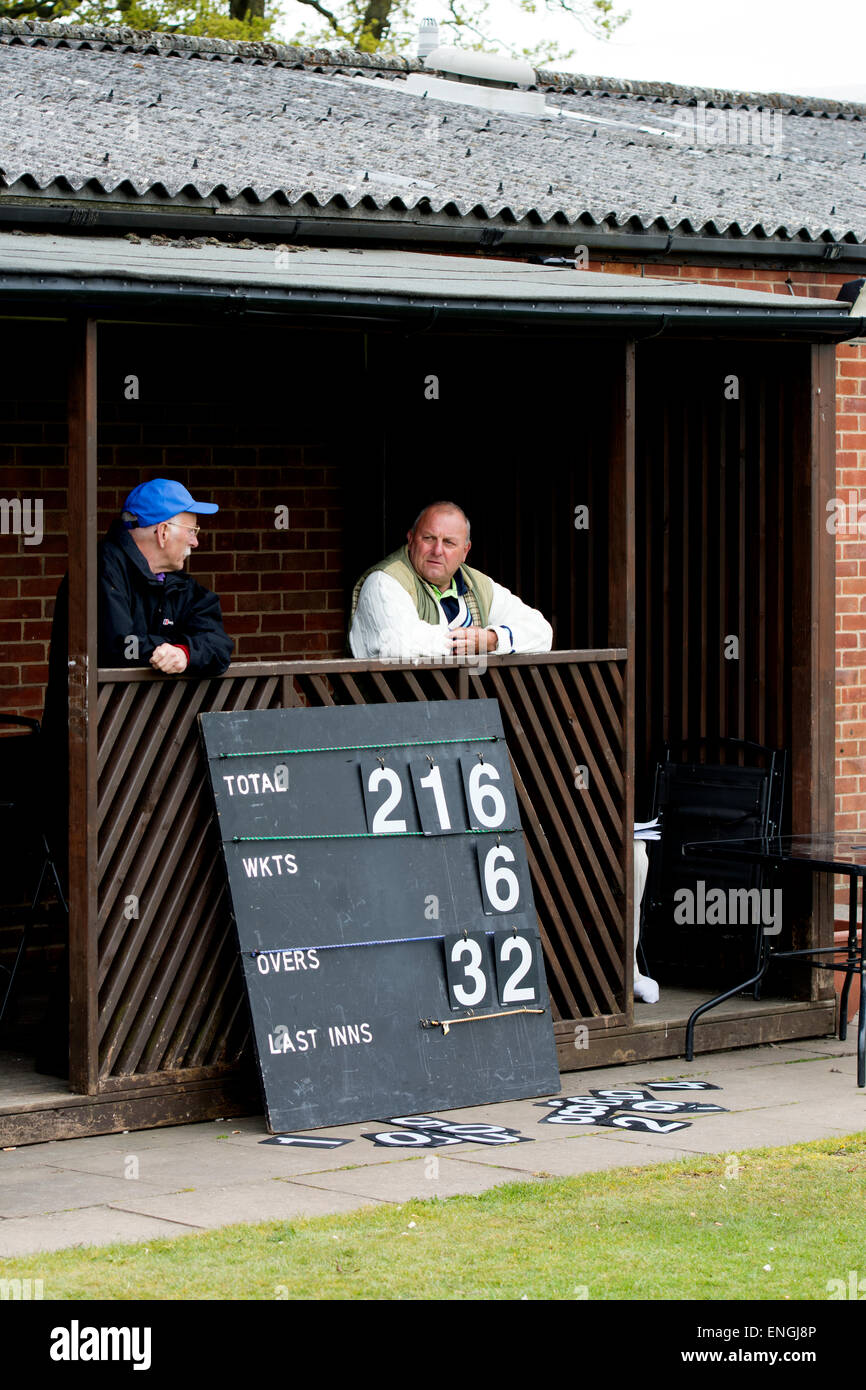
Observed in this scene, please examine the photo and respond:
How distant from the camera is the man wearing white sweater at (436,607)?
7625 millimetres

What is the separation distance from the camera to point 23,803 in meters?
7.67

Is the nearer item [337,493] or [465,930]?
[465,930]

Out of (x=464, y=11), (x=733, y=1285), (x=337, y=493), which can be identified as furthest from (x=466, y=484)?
(x=464, y=11)

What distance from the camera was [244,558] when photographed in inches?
382

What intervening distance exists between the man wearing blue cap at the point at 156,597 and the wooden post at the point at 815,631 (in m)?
2.73

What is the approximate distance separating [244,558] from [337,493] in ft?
1.86

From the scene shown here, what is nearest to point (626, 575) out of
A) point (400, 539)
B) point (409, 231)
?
point (400, 539)

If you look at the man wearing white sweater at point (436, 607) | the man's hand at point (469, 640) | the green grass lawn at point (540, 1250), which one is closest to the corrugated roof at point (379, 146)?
the man wearing white sweater at point (436, 607)

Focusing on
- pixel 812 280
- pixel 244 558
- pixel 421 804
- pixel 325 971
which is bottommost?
pixel 325 971

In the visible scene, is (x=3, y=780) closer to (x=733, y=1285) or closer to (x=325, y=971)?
(x=325, y=971)

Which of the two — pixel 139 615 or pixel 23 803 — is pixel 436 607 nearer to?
pixel 139 615

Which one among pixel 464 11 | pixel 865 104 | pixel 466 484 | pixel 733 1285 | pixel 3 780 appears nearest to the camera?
pixel 733 1285
